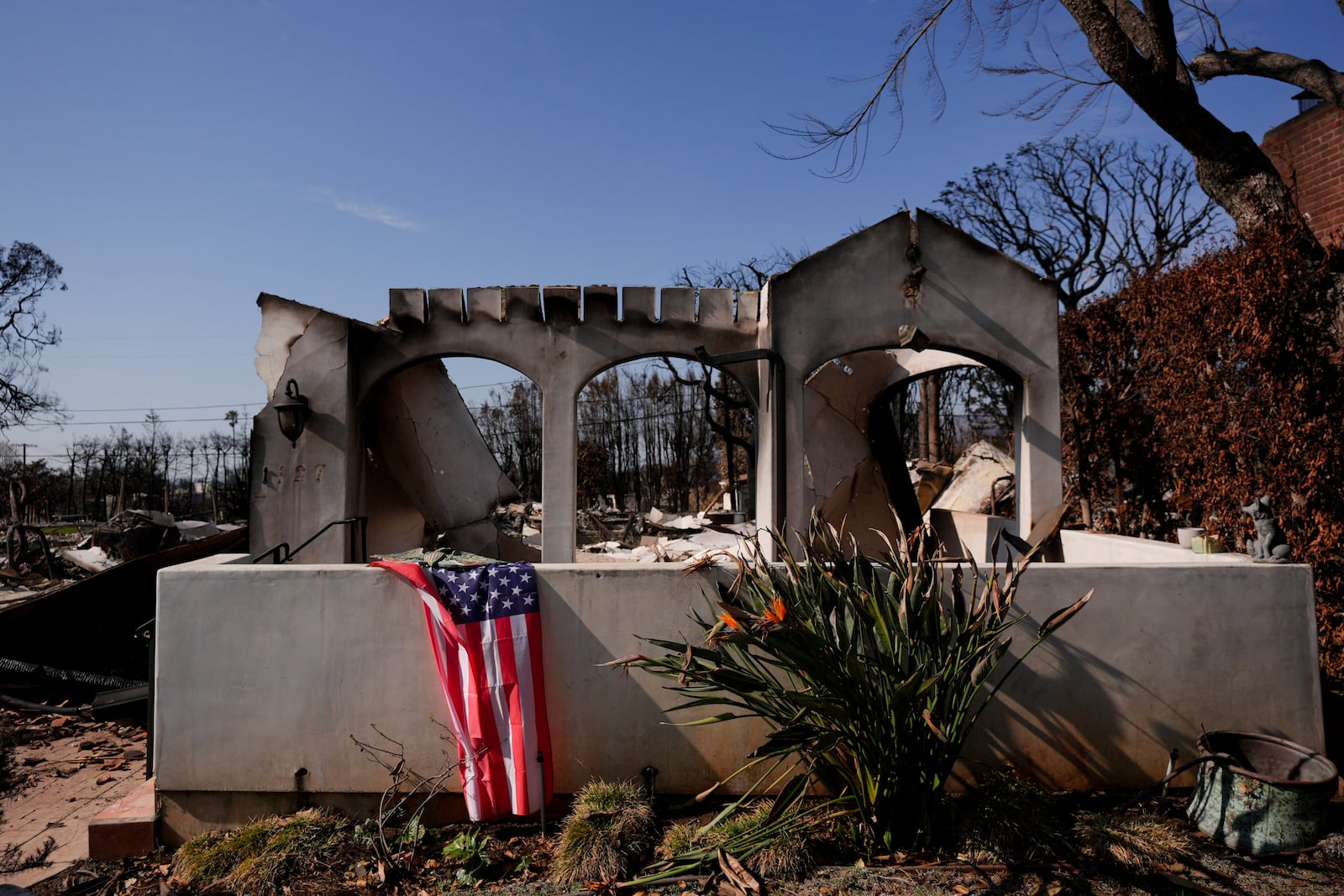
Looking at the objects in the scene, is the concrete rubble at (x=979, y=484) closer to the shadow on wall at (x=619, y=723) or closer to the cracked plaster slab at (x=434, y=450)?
the cracked plaster slab at (x=434, y=450)

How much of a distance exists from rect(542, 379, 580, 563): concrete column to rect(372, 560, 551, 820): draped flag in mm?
3102

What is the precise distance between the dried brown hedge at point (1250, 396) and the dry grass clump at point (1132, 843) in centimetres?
360

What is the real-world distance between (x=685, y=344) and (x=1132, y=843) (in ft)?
18.6

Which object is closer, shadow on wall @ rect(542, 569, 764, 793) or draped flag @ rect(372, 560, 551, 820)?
draped flag @ rect(372, 560, 551, 820)

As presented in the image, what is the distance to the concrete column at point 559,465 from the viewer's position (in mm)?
7859

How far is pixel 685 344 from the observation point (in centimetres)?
815

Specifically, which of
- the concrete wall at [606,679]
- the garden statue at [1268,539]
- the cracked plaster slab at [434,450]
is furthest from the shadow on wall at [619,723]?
the cracked plaster slab at [434,450]

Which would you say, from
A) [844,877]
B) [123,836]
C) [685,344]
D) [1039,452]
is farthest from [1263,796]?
[123,836]

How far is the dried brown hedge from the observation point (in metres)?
6.61

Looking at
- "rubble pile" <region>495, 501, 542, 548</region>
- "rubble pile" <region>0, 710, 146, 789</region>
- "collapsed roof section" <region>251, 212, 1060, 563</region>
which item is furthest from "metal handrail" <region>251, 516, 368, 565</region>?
"rubble pile" <region>495, 501, 542, 548</region>

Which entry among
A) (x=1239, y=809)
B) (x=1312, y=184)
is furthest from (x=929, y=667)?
(x=1312, y=184)

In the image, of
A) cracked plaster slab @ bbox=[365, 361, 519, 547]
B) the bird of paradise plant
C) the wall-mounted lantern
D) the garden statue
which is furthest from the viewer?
cracked plaster slab @ bbox=[365, 361, 519, 547]

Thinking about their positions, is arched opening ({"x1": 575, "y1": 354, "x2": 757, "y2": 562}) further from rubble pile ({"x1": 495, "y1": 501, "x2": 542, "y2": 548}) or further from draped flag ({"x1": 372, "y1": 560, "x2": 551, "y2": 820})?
draped flag ({"x1": 372, "y1": 560, "x2": 551, "y2": 820})

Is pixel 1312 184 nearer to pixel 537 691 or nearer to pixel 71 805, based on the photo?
pixel 537 691
